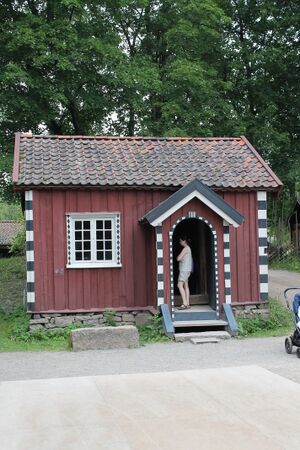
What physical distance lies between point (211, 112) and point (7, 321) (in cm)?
1583

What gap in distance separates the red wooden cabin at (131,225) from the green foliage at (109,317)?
21 centimetres

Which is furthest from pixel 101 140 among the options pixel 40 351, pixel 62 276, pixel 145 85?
pixel 145 85

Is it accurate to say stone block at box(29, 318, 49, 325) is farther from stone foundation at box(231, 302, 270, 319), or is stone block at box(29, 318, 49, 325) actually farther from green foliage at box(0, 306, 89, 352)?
stone foundation at box(231, 302, 270, 319)

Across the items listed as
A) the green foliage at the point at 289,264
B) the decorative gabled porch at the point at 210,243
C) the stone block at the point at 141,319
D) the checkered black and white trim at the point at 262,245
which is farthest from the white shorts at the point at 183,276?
the green foliage at the point at 289,264

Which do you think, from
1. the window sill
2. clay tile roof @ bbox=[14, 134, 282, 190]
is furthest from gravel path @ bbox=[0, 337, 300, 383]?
clay tile roof @ bbox=[14, 134, 282, 190]

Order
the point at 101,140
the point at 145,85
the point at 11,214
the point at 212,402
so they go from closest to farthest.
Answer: the point at 212,402
the point at 101,140
the point at 145,85
the point at 11,214

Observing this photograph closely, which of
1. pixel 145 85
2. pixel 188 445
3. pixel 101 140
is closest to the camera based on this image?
pixel 188 445

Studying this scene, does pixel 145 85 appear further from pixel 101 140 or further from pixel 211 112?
pixel 101 140

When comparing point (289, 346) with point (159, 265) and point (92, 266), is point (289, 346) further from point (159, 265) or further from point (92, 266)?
point (92, 266)

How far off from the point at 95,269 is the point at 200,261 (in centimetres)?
324

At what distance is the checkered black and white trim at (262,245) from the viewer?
15.1 metres

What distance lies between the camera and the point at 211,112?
27594mm

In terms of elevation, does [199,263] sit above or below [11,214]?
below

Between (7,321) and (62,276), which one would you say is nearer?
(62,276)
